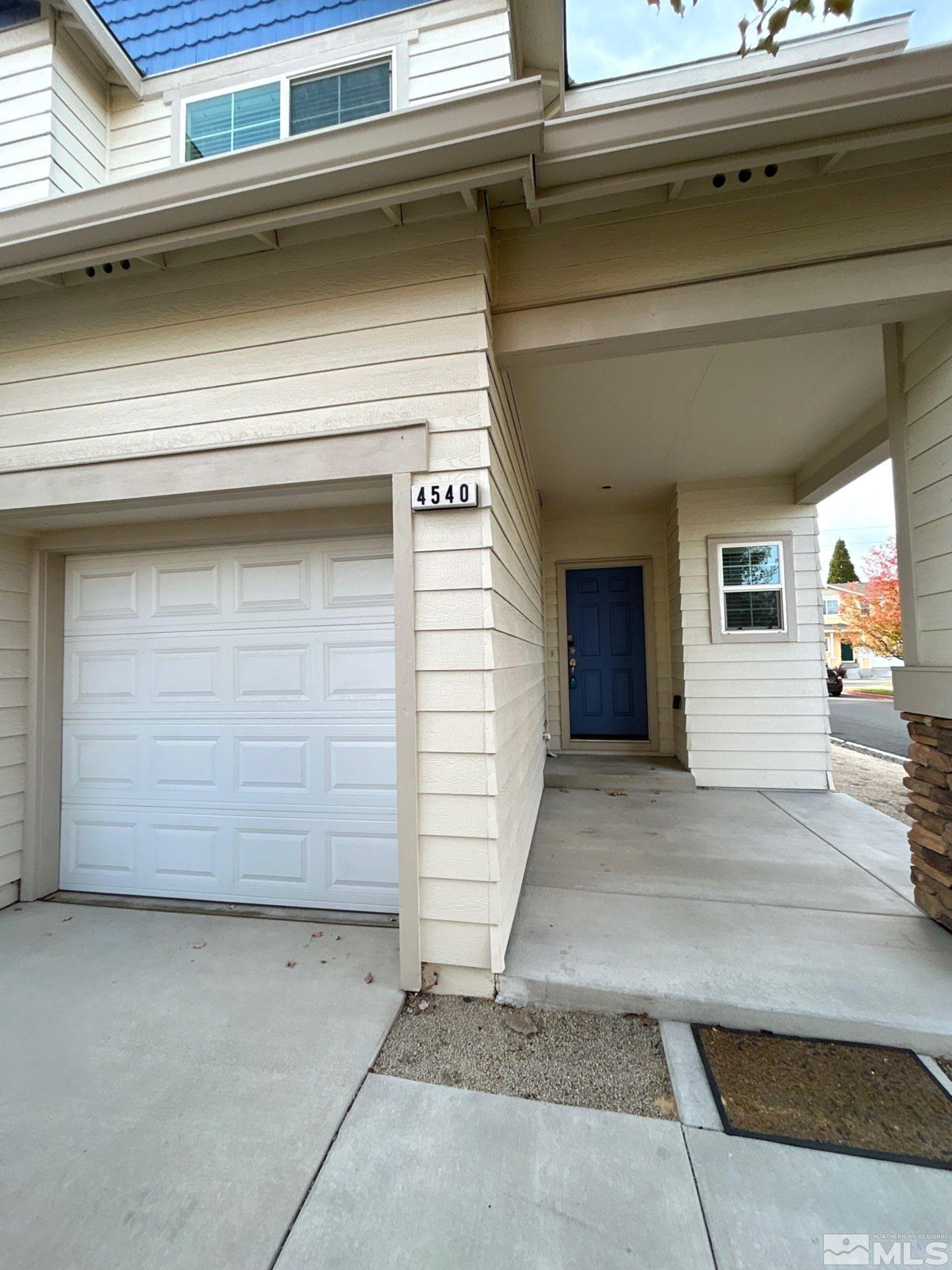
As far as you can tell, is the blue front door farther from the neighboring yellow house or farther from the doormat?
the neighboring yellow house

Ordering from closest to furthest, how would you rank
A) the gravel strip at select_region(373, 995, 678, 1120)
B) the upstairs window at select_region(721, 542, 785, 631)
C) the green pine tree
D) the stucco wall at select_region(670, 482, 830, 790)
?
1. the gravel strip at select_region(373, 995, 678, 1120)
2. the stucco wall at select_region(670, 482, 830, 790)
3. the upstairs window at select_region(721, 542, 785, 631)
4. the green pine tree

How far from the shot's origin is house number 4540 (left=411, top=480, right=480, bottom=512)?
1960 mm

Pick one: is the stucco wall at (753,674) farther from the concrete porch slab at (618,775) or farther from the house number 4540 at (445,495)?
the house number 4540 at (445,495)

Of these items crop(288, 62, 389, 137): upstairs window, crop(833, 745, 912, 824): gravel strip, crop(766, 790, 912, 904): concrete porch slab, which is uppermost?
crop(288, 62, 389, 137): upstairs window

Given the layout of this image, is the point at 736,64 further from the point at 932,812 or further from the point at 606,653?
the point at 606,653

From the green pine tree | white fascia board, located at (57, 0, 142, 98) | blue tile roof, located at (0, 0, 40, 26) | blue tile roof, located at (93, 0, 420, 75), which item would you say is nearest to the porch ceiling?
blue tile roof, located at (93, 0, 420, 75)

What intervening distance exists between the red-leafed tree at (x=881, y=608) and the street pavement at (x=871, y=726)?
22.0 feet

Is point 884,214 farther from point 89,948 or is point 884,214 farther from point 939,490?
point 89,948

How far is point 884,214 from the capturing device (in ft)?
6.39

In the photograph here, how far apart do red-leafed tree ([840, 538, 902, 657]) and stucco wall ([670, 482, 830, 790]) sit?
18992 millimetres

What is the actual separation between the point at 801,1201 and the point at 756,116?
118 inches

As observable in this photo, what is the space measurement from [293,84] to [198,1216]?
454 cm

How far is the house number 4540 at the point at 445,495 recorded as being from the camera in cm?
196

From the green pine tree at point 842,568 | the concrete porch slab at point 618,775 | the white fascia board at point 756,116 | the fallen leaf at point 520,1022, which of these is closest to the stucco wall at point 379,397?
the fallen leaf at point 520,1022
